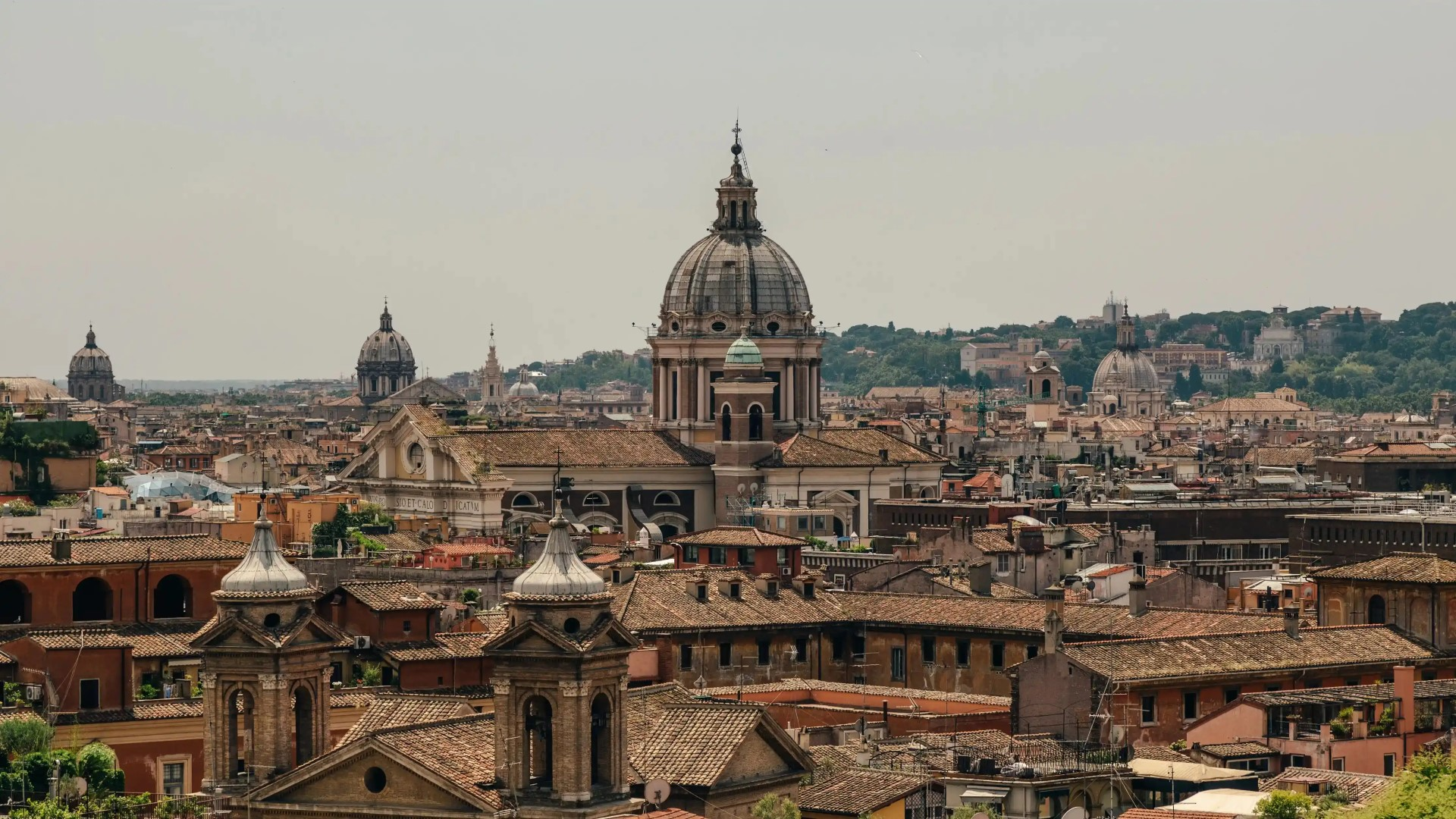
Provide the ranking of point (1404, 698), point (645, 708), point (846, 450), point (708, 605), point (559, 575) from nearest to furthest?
point (559, 575) < point (645, 708) < point (1404, 698) < point (708, 605) < point (846, 450)

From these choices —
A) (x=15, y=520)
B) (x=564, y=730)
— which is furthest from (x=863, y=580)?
(x=564, y=730)

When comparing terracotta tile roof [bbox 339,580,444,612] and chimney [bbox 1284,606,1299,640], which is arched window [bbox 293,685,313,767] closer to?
terracotta tile roof [bbox 339,580,444,612]

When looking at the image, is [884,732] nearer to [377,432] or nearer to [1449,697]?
[1449,697]

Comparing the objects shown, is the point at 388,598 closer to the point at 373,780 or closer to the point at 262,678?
the point at 262,678

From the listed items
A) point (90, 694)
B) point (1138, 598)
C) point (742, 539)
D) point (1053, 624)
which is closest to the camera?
point (90, 694)

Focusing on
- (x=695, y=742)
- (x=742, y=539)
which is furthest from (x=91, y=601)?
(x=742, y=539)

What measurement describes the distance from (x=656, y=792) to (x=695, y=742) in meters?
1.23

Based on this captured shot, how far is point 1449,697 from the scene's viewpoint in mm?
45312

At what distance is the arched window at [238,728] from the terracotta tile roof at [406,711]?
3.45ft

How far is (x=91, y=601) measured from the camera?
48.2 meters

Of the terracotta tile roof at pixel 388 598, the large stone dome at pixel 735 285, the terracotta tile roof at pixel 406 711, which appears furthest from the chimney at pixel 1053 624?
the large stone dome at pixel 735 285

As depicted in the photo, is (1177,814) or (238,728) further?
(238,728)

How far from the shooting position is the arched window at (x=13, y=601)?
48031mm

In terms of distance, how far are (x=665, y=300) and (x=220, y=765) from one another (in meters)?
61.2
